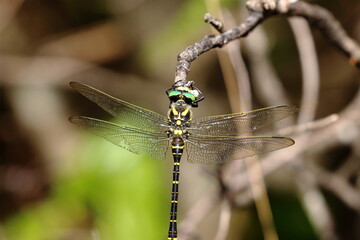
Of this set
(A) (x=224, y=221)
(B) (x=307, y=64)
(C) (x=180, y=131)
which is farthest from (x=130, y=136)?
(B) (x=307, y=64)

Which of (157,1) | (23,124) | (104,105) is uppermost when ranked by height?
(157,1)

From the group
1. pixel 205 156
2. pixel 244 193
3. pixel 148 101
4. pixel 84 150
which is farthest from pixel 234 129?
pixel 148 101

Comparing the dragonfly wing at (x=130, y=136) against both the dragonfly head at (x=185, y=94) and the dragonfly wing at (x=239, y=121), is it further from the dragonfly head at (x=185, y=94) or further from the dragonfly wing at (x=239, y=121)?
the dragonfly head at (x=185, y=94)

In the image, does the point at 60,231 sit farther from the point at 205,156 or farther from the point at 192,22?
the point at 192,22

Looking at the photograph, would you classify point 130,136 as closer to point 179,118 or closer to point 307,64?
point 179,118

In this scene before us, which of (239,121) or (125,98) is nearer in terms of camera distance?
(239,121)

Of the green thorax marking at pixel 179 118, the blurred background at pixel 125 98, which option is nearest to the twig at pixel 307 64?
the blurred background at pixel 125 98
